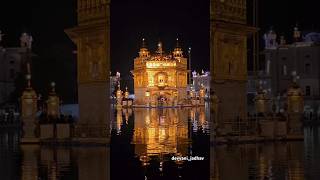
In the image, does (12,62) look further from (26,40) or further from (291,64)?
(291,64)

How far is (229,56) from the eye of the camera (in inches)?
578

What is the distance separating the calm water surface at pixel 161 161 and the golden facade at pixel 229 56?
4.04 ft

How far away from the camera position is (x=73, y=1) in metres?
19.8

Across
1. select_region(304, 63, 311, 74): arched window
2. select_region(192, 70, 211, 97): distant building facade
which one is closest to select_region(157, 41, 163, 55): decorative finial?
select_region(192, 70, 211, 97): distant building facade

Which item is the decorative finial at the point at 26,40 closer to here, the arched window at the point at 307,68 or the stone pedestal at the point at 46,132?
the arched window at the point at 307,68

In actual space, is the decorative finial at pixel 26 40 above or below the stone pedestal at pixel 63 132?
above

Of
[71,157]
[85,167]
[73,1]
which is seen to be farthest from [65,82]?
[85,167]

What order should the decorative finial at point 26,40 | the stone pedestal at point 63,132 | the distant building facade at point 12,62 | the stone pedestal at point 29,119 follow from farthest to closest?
the distant building facade at point 12,62 < the decorative finial at point 26,40 < the stone pedestal at point 29,119 < the stone pedestal at point 63,132

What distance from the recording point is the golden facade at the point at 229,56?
1438 centimetres

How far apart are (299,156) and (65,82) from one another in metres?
14.8

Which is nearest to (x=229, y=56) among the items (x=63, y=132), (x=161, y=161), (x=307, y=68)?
(x=63, y=132)

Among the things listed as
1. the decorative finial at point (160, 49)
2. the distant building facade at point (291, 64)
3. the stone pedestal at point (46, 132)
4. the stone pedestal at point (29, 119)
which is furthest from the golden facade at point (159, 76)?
the stone pedestal at point (46, 132)

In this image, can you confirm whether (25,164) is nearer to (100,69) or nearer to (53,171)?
(53,171)

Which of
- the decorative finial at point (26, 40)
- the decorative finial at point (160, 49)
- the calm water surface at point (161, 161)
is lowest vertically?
the calm water surface at point (161, 161)
